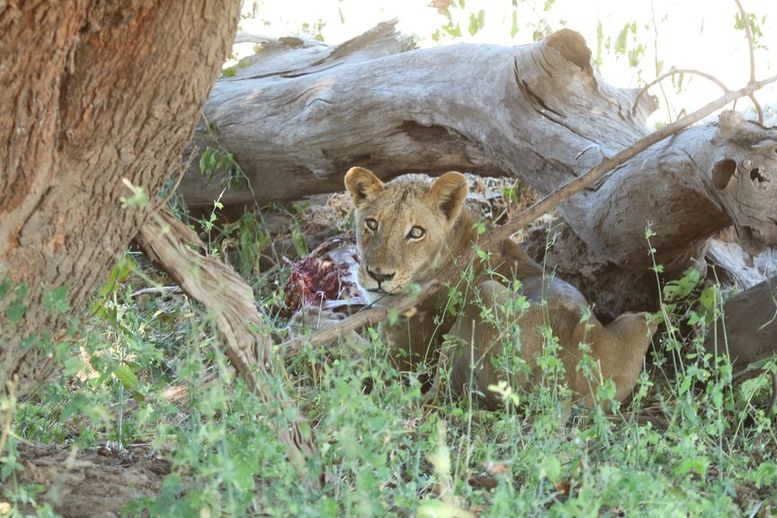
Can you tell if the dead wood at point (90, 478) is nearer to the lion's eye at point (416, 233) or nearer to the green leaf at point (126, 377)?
the green leaf at point (126, 377)

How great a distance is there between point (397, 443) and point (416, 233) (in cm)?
252

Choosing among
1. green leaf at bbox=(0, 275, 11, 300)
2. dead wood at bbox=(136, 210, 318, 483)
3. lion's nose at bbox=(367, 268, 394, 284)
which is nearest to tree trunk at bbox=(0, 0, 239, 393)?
green leaf at bbox=(0, 275, 11, 300)

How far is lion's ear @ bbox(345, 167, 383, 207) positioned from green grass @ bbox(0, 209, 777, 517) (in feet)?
4.11

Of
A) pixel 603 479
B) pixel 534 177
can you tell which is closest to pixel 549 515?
pixel 603 479

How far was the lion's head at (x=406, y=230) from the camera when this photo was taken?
605 cm

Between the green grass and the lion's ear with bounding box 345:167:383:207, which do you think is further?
the lion's ear with bounding box 345:167:383:207

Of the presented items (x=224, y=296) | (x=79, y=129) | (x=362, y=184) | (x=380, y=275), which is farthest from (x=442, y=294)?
(x=79, y=129)

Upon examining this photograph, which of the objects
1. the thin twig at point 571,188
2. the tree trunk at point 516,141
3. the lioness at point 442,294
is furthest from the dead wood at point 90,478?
the tree trunk at point 516,141

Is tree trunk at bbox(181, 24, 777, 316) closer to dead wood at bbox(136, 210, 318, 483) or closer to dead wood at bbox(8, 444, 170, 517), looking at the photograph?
dead wood at bbox(136, 210, 318, 483)

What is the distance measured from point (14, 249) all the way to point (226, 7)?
42.8 inches

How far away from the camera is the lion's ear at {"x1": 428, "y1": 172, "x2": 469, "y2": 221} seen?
6.11 m

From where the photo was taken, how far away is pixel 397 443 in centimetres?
377

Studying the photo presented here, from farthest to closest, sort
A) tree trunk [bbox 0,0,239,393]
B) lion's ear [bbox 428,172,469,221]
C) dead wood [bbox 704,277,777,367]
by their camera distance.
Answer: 1. lion's ear [bbox 428,172,469,221]
2. dead wood [bbox 704,277,777,367]
3. tree trunk [bbox 0,0,239,393]

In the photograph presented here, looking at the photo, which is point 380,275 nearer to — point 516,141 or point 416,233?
point 416,233
